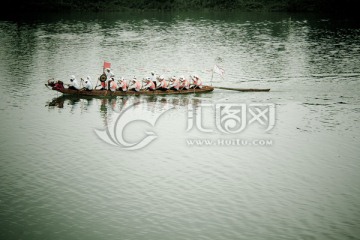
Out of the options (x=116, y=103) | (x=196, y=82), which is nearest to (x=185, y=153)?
(x=116, y=103)

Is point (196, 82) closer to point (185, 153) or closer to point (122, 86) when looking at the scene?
point (122, 86)

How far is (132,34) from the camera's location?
199ft

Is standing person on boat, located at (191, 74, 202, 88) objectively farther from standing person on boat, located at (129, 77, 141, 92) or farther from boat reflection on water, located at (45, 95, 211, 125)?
standing person on boat, located at (129, 77, 141, 92)

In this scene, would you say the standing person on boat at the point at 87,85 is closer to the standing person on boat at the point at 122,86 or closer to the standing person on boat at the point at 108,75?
the standing person on boat at the point at 108,75

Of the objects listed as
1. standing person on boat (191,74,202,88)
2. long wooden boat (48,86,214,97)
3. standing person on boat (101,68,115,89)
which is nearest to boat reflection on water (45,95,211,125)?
long wooden boat (48,86,214,97)

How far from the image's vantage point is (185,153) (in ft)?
84.0

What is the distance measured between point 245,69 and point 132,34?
2181cm

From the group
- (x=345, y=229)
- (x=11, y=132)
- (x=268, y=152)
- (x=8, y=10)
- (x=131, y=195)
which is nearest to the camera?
(x=345, y=229)

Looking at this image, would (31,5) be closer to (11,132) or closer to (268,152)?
(11,132)

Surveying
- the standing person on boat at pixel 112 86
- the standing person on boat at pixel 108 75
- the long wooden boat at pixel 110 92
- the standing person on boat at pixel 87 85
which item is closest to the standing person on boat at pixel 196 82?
the long wooden boat at pixel 110 92

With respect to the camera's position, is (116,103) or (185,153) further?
(116,103)

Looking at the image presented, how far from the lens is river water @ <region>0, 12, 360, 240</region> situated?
19344 millimetres

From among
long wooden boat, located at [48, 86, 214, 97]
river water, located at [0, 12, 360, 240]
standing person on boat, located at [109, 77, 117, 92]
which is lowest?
river water, located at [0, 12, 360, 240]

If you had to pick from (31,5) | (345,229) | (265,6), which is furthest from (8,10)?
(345,229)
